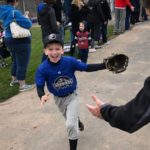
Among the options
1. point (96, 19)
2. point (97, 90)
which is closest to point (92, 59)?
point (96, 19)

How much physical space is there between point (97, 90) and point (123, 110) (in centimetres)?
487

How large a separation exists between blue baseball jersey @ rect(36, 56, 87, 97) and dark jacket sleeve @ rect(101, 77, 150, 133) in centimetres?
220

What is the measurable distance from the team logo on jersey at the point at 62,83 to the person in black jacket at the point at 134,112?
2.18 metres

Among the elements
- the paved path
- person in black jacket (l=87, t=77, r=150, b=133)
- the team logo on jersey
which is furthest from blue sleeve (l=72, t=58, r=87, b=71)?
person in black jacket (l=87, t=77, r=150, b=133)

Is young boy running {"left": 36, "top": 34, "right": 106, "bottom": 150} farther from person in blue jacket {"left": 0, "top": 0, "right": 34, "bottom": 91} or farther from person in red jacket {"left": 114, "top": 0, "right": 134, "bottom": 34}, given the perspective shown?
person in red jacket {"left": 114, "top": 0, "right": 134, "bottom": 34}

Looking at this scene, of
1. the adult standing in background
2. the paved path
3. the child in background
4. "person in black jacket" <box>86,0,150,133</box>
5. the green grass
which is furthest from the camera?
the child in background

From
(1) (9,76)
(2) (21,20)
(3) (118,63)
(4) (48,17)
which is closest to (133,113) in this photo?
(3) (118,63)

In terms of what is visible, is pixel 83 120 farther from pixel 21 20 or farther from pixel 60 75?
pixel 21 20

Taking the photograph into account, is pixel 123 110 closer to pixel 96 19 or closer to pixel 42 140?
pixel 42 140

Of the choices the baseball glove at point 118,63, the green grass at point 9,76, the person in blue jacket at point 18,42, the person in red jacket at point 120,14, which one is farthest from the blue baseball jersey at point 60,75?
the person in red jacket at point 120,14

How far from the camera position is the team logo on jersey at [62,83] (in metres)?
4.65

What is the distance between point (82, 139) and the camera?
5223 mm

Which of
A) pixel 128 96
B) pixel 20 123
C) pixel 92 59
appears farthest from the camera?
pixel 92 59

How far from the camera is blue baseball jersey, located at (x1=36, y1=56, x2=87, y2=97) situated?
4.62 metres
